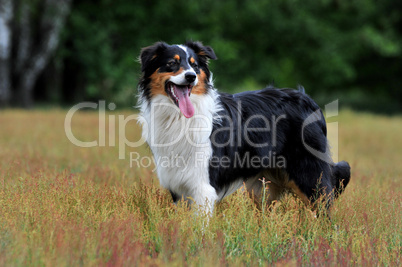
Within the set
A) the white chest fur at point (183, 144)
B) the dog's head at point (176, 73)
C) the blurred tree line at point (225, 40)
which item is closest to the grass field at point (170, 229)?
the white chest fur at point (183, 144)

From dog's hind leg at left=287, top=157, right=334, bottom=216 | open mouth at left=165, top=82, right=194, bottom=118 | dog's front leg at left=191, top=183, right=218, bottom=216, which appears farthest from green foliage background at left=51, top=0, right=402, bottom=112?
dog's front leg at left=191, top=183, right=218, bottom=216

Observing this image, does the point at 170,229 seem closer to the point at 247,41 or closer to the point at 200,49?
the point at 200,49

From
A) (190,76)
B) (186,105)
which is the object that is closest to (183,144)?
(186,105)

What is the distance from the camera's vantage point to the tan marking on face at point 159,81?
4.52m

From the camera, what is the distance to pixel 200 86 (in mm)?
4562

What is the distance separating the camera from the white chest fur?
4.39 m

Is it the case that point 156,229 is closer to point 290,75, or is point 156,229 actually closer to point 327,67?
→ point 327,67

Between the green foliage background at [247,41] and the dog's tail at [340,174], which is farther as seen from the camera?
the green foliage background at [247,41]

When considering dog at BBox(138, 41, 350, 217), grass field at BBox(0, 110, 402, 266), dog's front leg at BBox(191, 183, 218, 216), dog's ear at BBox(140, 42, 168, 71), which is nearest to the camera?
grass field at BBox(0, 110, 402, 266)

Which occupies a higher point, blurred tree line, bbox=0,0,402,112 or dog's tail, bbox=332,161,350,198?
blurred tree line, bbox=0,0,402,112

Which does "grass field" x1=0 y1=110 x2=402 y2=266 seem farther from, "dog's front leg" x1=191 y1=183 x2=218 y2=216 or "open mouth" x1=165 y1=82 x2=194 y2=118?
"open mouth" x1=165 y1=82 x2=194 y2=118

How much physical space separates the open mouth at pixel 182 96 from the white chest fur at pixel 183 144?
6 cm

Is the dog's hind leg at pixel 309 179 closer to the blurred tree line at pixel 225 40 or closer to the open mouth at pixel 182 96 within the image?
the open mouth at pixel 182 96

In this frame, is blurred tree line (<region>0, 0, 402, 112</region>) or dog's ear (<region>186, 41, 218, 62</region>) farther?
blurred tree line (<region>0, 0, 402, 112</region>)
